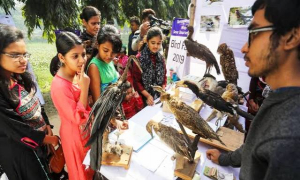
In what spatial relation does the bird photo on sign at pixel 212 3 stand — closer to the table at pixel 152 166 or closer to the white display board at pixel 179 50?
the white display board at pixel 179 50

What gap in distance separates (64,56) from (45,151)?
3.37 ft

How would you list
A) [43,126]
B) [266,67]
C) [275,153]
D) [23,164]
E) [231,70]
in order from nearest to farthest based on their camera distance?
1. [275,153]
2. [266,67]
3. [23,164]
4. [43,126]
5. [231,70]

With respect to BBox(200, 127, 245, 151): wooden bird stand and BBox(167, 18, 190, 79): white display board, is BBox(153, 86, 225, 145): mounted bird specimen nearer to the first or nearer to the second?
BBox(200, 127, 245, 151): wooden bird stand

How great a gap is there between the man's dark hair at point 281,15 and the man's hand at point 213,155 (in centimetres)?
97

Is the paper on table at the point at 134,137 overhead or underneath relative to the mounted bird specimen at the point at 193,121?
underneath

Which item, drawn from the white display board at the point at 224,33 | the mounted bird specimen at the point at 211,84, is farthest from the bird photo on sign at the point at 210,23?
the mounted bird specimen at the point at 211,84

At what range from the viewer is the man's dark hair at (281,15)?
0.62 meters

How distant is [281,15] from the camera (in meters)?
0.65

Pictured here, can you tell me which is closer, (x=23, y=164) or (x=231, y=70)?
(x=23, y=164)

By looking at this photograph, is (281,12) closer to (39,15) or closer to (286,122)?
(286,122)

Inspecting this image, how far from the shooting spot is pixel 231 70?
229 cm

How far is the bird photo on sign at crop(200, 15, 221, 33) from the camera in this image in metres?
3.09

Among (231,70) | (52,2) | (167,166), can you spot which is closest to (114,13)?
(52,2)

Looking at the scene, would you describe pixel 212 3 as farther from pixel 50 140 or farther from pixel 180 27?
pixel 50 140
